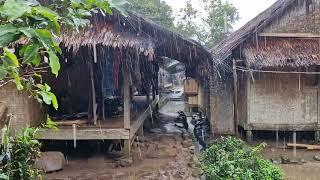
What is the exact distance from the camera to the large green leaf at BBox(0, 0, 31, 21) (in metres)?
1.34

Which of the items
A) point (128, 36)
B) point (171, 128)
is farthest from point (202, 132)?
point (128, 36)

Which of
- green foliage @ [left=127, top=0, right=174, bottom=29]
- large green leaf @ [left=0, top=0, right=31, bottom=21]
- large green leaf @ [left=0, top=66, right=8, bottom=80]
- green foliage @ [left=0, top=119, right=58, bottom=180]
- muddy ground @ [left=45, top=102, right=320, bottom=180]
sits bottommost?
muddy ground @ [left=45, top=102, right=320, bottom=180]

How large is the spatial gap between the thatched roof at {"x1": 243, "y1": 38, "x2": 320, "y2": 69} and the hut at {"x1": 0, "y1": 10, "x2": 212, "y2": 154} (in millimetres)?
1646

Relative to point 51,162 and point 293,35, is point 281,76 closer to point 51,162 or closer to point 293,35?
point 293,35

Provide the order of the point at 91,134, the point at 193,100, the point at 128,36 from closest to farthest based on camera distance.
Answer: the point at 128,36 → the point at 91,134 → the point at 193,100

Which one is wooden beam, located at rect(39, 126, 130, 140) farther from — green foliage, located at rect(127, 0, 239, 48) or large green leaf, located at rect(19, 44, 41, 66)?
green foliage, located at rect(127, 0, 239, 48)

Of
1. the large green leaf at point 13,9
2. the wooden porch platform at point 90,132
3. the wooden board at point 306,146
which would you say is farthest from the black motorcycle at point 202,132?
the large green leaf at point 13,9

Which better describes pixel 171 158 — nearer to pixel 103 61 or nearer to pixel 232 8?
pixel 103 61

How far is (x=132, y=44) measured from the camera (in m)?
8.25

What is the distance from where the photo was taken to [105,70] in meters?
10.8

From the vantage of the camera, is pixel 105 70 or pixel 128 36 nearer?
pixel 128 36

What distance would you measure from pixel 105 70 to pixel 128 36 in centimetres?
235

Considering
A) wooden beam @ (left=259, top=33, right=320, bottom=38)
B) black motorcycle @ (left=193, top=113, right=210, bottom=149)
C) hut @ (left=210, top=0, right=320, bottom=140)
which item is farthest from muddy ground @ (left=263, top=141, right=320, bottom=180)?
wooden beam @ (left=259, top=33, right=320, bottom=38)

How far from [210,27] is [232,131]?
51.0 feet
